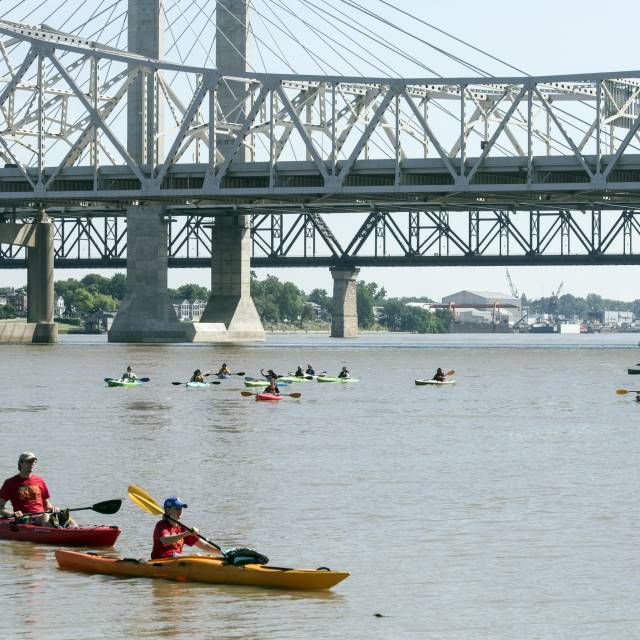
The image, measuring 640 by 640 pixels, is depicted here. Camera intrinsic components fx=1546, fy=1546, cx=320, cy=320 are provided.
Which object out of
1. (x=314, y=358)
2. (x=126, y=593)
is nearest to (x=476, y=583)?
(x=126, y=593)

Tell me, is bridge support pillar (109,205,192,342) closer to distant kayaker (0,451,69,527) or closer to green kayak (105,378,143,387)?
green kayak (105,378,143,387)

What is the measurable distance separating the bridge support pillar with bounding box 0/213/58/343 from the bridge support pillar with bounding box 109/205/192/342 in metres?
8.05

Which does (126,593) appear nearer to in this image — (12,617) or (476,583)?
(12,617)

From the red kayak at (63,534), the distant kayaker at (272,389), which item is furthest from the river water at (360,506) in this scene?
the distant kayaker at (272,389)

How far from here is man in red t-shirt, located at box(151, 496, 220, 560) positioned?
24859 mm

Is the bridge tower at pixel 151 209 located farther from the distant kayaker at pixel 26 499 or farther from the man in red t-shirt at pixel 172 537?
the man in red t-shirt at pixel 172 537

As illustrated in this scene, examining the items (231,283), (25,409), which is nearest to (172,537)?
(25,409)

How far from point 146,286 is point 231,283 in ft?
56.4

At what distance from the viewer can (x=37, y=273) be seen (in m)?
158

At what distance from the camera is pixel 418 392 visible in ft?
264

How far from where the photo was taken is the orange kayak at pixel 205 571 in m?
24.0

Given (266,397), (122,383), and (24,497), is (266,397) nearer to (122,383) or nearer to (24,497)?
(122,383)

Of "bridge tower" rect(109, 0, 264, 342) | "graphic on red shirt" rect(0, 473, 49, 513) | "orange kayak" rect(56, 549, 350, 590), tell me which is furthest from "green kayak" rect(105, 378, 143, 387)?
"bridge tower" rect(109, 0, 264, 342)

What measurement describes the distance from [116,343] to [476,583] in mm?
139225
